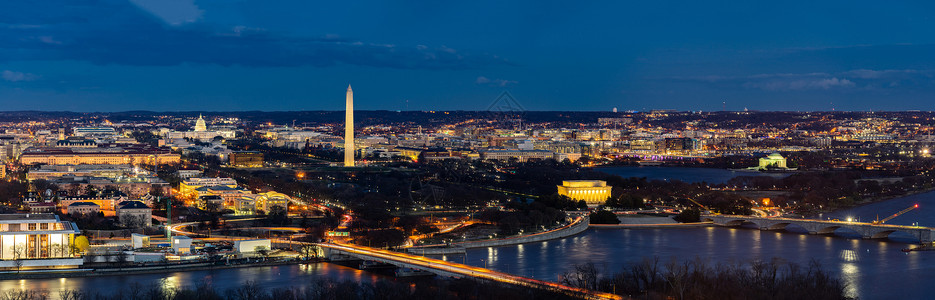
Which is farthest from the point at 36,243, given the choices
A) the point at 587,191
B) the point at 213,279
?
the point at 587,191

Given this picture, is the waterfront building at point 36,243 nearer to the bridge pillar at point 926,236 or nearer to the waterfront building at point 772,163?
the bridge pillar at point 926,236

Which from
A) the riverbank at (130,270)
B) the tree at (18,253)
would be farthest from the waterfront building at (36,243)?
the riverbank at (130,270)

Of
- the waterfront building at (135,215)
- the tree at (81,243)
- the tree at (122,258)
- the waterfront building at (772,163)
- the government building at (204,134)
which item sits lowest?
the tree at (122,258)

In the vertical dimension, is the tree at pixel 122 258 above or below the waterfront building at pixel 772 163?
below

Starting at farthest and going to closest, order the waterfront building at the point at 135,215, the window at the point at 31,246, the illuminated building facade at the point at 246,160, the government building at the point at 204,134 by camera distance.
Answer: the government building at the point at 204,134 → the illuminated building facade at the point at 246,160 → the waterfront building at the point at 135,215 → the window at the point at 31,246

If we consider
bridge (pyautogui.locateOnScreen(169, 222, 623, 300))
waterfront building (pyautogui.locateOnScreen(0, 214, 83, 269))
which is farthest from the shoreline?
waterfront building (pyautogui.locateOnScreen(0, 214, 83, 269))

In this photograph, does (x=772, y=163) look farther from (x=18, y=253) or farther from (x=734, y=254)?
(x=18, y=253)
